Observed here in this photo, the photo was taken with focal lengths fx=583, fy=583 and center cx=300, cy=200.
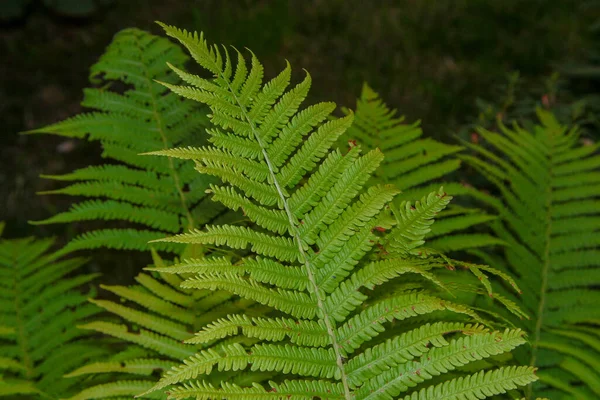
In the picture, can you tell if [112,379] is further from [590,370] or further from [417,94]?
[417,94]

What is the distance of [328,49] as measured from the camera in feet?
14.6

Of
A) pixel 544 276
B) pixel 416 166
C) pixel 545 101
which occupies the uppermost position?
pixel 545 101

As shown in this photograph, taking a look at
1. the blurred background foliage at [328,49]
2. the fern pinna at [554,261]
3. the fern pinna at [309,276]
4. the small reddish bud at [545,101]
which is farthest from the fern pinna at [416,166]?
the blurred background foliage at [328,49]

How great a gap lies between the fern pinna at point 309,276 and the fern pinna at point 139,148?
465 mm

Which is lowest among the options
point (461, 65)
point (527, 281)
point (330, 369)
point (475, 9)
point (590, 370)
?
point (330, 369)

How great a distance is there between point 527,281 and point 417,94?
2.40 meters

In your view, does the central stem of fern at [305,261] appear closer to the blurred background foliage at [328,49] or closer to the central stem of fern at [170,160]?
the central stem of fern at [170,160]

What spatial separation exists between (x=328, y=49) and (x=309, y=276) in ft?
11.2

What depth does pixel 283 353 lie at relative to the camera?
48.4 inches

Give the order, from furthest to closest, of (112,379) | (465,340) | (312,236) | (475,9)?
(475,9)
(112,379)
(312,236)
(465,340)

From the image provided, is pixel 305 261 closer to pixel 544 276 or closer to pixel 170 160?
pixel 170 160

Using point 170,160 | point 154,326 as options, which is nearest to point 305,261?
point 154,326

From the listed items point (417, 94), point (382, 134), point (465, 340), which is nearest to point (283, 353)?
point (465, 340)

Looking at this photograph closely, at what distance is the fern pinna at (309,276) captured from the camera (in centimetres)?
120
